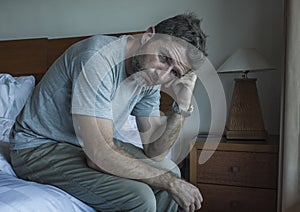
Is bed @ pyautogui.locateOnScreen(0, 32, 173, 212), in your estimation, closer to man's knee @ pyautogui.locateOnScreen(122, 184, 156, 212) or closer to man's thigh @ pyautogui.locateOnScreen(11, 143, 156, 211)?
man's thigh @ pyautogui.locateOnScreen(11, 143, 156, 211)

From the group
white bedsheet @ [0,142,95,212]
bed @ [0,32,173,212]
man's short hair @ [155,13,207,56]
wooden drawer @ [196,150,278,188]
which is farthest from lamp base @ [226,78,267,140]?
white bedsheet @ [0,142,95,212]

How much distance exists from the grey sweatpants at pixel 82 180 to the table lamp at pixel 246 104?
0.79 metres

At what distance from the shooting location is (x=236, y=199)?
1734mm

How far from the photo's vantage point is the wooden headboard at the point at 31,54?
93.8 inches

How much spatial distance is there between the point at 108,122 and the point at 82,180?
19cm

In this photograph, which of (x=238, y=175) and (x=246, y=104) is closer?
(x=238, y=175)

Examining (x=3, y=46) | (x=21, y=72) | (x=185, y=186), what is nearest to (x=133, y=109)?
(x=185, y=186)

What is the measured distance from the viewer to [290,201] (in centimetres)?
158

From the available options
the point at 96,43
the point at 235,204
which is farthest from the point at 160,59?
the point at 235,204

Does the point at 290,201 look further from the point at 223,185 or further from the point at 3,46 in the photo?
the point at 3,46

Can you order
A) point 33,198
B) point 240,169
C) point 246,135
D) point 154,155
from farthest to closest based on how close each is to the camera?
point 246,135
point 240,169
point 154,155
point 33,198

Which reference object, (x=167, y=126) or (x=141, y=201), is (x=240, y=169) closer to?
(x=167, y=126)

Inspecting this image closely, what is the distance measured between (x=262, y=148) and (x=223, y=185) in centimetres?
27

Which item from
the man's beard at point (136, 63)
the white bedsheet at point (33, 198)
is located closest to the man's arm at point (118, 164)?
the white bedsheet at point (33, 198)
